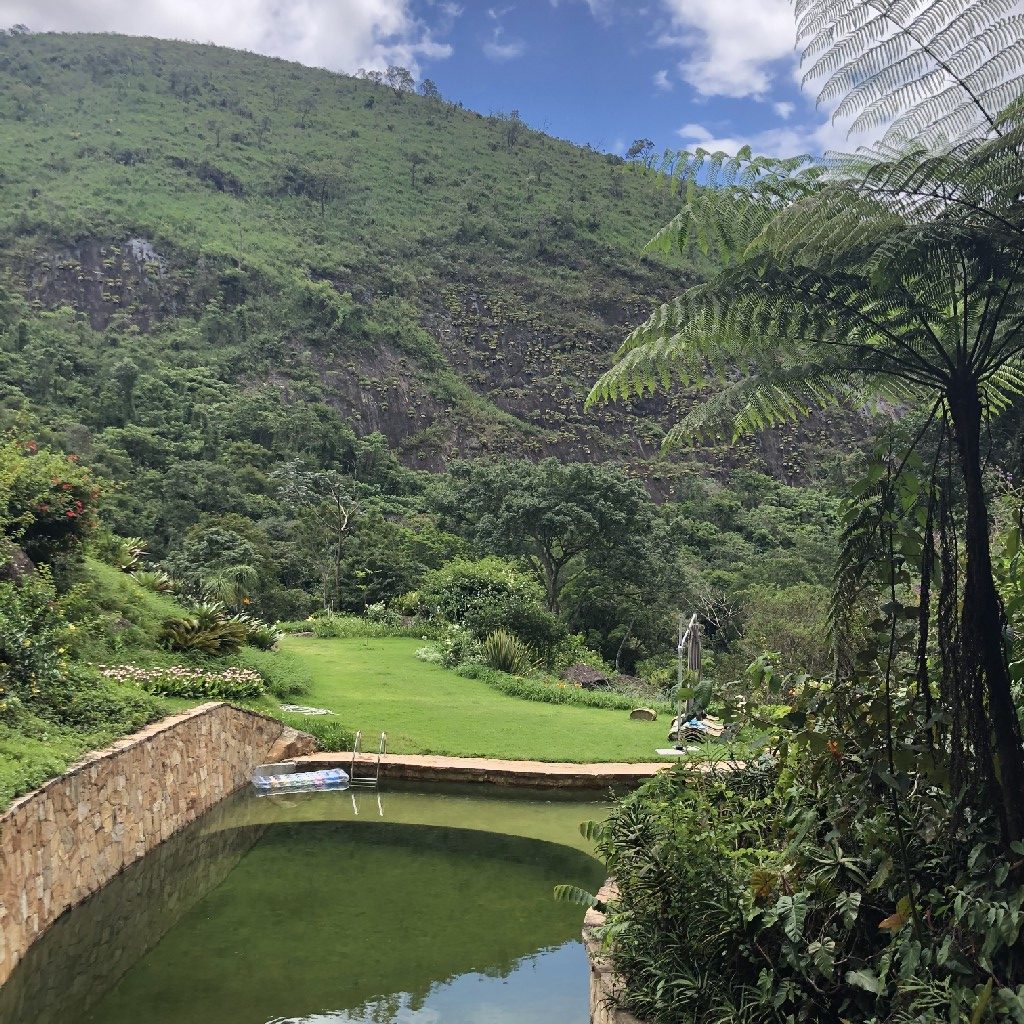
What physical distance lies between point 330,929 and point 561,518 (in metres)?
16.7

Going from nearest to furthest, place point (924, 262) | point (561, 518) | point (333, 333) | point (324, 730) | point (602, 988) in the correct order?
point (924, 262) < point (602, 988) < point (324, 730) < point (561, 518) < point (333, 333)

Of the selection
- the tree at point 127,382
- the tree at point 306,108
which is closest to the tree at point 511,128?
the tree at point 306,108


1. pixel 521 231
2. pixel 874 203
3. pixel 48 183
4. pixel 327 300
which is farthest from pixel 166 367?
pixel 874 203

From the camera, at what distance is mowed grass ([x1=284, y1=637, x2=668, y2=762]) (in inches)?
377

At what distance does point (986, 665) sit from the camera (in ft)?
9.19

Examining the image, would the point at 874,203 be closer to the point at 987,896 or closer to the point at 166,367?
the point at 987,896

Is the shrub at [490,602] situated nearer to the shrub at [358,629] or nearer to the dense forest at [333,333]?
the shrub at [358,629]

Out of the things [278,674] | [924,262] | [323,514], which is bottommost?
[278,674]

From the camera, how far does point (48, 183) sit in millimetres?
60594

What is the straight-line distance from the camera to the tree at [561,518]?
22.4m

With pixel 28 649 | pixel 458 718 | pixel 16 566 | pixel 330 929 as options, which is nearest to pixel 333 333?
pixel 458 718

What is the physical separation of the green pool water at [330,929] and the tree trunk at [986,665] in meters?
2.77

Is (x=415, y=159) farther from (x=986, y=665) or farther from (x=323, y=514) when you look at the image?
(x=986, y=665)

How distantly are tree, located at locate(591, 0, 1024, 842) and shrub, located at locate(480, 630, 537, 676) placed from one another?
1183 cm
